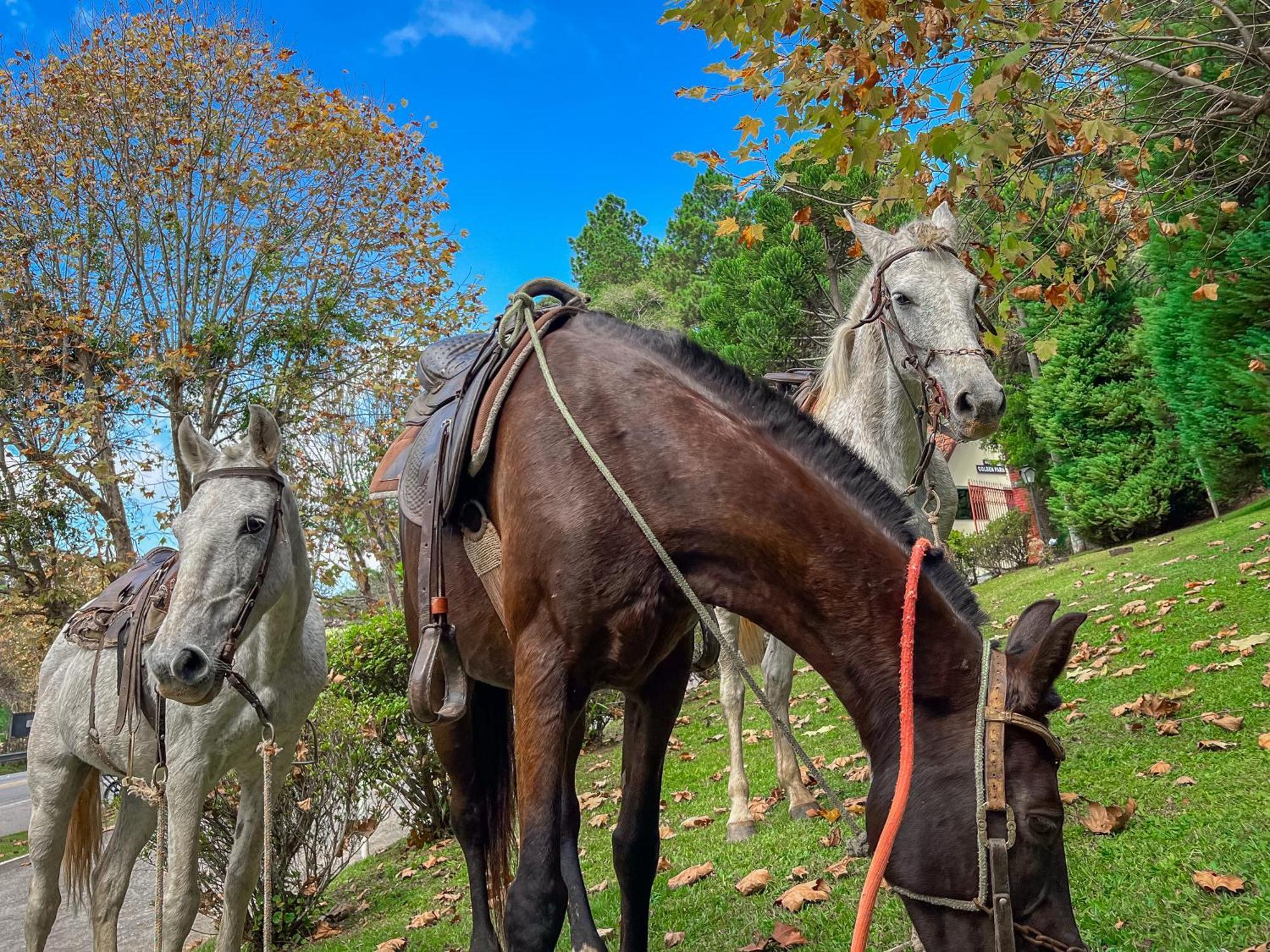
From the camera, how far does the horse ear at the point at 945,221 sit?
408 centimetres

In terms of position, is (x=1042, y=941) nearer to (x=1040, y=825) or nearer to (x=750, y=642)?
(x=1040, y=825)

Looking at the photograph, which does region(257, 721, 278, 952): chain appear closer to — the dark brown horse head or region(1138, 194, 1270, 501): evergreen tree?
the dark brown horse head

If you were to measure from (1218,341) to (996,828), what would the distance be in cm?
1387

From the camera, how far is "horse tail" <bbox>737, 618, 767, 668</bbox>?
225 inches

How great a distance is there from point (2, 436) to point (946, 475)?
1120cm

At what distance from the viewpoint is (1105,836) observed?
3.60 m

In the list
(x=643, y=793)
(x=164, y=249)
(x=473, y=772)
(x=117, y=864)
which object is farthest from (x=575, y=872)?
(x=164, y=249)

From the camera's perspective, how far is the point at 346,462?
16.6m

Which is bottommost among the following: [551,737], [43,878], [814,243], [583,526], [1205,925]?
[1205,925]

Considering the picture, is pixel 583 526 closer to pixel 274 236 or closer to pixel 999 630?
pixel 999 630

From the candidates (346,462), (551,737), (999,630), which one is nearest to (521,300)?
(551,737)

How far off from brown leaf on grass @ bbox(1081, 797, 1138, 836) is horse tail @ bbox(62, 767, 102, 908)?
5423 millimetres

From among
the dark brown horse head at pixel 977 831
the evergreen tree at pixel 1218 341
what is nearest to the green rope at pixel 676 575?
the dark brown horse head at pixel 977 831

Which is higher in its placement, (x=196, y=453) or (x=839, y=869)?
(x=196, y=453)
